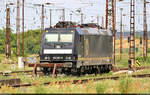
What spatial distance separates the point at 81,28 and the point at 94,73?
4.01 m

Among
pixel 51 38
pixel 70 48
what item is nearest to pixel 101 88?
pixel 70 48

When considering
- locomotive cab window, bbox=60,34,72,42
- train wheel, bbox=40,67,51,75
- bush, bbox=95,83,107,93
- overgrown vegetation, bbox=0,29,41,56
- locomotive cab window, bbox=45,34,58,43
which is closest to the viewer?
bush, bbox=95,83,107,93

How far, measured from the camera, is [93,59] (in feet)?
96.0

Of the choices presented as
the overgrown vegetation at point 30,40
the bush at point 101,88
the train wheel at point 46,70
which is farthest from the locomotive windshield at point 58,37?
the overgrown vegetation at point 30,40

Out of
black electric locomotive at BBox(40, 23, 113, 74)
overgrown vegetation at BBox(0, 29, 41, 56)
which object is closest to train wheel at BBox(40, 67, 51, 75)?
black electric locomotive at BBox(40, 23, 113, 74)

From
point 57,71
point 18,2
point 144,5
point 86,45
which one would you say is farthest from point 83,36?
point 144,5

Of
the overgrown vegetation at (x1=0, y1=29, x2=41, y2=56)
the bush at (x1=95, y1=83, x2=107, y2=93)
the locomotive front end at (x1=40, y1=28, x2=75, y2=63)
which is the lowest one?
the overgrown vegetation at (x1=0, y1=29, x2=41, y2=56)

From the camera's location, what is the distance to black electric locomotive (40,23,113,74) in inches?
1075

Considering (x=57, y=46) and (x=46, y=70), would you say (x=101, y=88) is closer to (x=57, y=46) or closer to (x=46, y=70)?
(x=57, y=46)

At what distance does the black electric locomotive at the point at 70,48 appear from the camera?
2730 centimetres

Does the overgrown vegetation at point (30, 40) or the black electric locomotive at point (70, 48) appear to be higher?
the black electric locomotive at point (70, 48)

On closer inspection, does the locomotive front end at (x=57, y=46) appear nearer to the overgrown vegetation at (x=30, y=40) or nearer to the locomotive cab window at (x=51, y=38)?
the locomotive cab window at (x=51, y=38)

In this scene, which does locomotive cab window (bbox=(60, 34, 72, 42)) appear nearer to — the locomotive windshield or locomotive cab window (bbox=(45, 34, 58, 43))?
the locomotive windshield

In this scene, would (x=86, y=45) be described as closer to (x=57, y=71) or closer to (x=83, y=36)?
(x=83, y=36)
